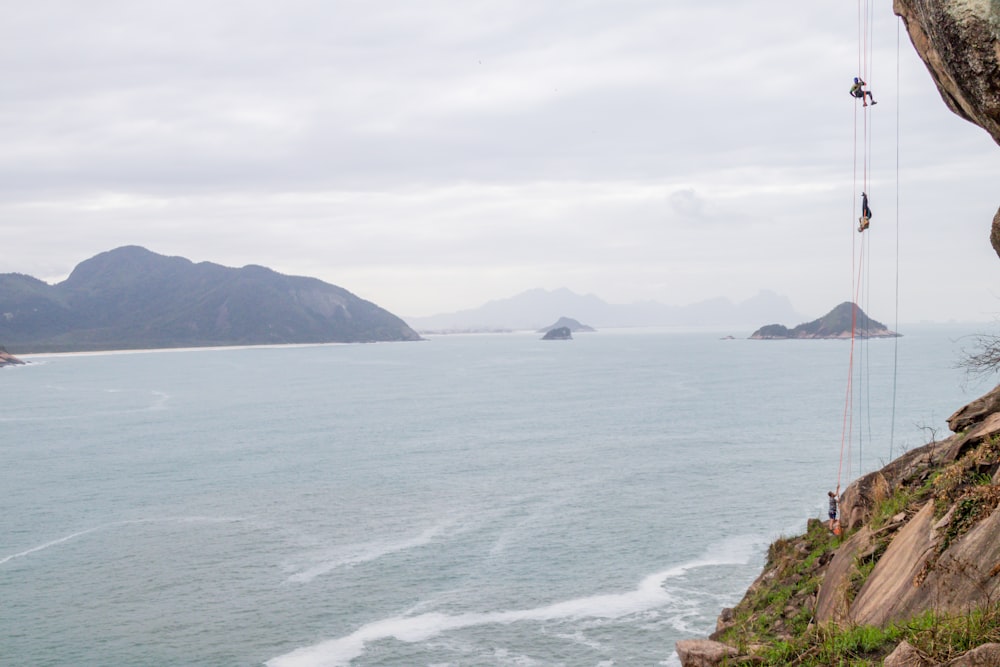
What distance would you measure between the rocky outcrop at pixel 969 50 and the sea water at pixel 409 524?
895 inches

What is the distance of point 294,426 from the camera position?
301ft

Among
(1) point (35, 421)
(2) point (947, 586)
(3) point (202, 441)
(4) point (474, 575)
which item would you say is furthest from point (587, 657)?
(1) point (35, 421)

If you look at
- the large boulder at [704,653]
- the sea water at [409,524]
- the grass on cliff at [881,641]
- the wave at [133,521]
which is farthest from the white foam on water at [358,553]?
the grass on cliff at [881,641]

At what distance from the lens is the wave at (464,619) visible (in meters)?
30.4

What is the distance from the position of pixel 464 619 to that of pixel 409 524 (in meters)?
14.6

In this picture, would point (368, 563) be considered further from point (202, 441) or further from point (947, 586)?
point (202, 441)

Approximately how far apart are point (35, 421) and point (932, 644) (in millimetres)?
109396

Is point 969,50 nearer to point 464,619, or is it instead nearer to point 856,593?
point 856,593

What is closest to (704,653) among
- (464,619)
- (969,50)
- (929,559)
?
(929,559)

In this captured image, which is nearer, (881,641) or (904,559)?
(881,641)

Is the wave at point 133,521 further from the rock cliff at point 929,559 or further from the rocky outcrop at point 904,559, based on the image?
the rock cliff at point 929,559

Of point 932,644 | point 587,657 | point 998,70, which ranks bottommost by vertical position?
point 587,657

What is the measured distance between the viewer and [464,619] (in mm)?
33844

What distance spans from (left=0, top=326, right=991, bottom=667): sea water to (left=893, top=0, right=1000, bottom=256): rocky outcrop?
22743 millimetres
